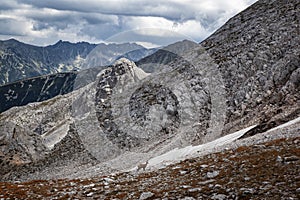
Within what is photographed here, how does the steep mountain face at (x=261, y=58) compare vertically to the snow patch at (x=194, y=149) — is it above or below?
above

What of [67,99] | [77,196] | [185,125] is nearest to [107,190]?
[77,196]

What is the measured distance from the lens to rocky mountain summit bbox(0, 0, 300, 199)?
24.2m

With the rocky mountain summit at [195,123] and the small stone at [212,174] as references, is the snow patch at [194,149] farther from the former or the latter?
the small stone at [212,174]

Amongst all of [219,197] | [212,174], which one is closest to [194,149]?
[212,174]

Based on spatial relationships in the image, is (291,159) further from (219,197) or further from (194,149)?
(194,149)

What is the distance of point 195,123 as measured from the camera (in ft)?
173

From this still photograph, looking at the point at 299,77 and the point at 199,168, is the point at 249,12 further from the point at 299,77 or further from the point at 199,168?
the point at 199,168

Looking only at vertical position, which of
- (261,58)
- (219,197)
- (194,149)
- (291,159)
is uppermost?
(261,58)

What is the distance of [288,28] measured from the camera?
5891 centimetres

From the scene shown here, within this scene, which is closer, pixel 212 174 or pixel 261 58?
pixel 212 174

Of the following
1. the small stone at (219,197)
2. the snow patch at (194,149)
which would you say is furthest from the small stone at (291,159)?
the snow patch at (194,149)

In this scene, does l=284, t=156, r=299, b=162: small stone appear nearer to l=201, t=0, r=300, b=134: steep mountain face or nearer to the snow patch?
the snow patch

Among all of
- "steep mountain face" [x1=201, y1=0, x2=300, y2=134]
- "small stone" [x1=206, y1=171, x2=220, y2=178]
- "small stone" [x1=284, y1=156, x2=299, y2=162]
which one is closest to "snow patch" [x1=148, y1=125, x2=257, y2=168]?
"steep mountain face" [x1=201, y1=0, x2=300, y2=134]

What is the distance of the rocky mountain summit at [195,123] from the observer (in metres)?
24.2
